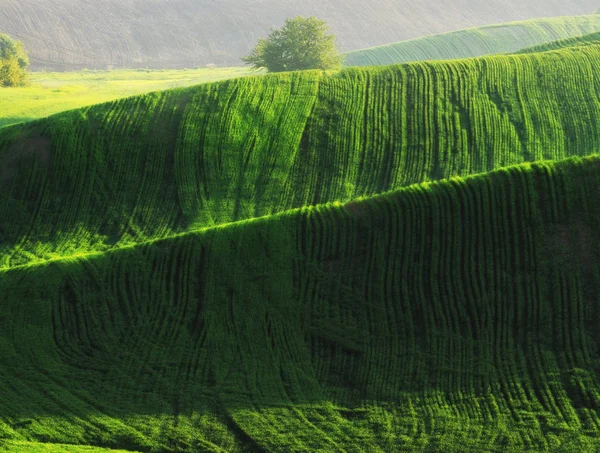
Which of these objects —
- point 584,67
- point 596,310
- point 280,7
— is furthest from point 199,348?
point 280,7

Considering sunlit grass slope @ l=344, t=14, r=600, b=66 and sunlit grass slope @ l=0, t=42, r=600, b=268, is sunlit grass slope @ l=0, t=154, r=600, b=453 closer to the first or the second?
sunlit grass slope @ l=0, t=42, r=600, b=268

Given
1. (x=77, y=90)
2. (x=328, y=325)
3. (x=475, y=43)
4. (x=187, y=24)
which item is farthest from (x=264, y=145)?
(x=187, y=24)

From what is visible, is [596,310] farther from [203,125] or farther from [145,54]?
[145,54]

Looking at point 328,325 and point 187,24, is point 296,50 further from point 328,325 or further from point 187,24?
point 187,24

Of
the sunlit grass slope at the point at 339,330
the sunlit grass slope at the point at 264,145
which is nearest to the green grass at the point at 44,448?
the sunlit grass slope at the point at 339,330

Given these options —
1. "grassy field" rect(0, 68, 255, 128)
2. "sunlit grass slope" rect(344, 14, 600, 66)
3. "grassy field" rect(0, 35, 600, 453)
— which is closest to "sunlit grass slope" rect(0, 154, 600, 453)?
"grassy field" rect(0, 35, 600, 453)

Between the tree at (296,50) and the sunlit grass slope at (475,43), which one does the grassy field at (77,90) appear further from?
the sunlit grass slope at (475,43)
